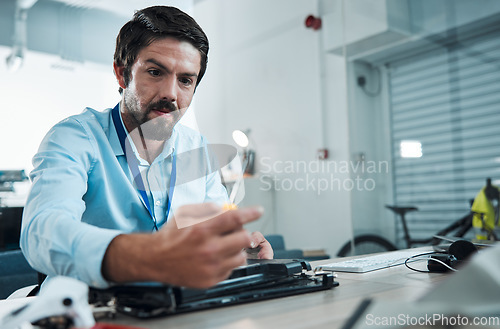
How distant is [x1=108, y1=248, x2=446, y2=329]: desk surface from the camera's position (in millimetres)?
480

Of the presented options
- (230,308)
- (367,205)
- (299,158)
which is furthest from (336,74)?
(230,308)

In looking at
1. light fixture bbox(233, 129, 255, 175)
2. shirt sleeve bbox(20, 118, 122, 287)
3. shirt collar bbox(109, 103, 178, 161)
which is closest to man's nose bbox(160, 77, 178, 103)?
shirt collar bbox(109, 103, 178, 161)

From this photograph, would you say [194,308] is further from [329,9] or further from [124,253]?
[329,9]

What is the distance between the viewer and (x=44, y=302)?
425mm

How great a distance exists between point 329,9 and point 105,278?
12.0 feet

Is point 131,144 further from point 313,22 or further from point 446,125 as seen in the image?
point 313,22

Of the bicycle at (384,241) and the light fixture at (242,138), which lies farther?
the light fixture at (242,138)

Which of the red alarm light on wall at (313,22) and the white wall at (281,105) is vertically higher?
the red alarm light on wall at (313,22)

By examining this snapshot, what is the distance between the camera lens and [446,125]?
2.91 metres

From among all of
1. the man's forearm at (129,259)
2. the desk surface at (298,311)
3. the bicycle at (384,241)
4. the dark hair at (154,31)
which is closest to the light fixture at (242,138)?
the bicycle at (384,241)

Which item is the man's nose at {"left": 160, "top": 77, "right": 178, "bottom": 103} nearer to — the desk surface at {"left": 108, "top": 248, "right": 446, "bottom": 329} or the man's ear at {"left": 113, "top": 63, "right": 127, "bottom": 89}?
the man's ear at {"left": 113, "top": 63, "right": 127, "bottom": 89}

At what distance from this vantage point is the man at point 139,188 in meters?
0.45

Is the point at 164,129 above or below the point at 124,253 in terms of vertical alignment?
above

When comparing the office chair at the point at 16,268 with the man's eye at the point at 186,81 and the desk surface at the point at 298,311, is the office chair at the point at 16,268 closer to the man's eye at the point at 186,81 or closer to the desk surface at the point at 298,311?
the man's eye at the point at 186,81
